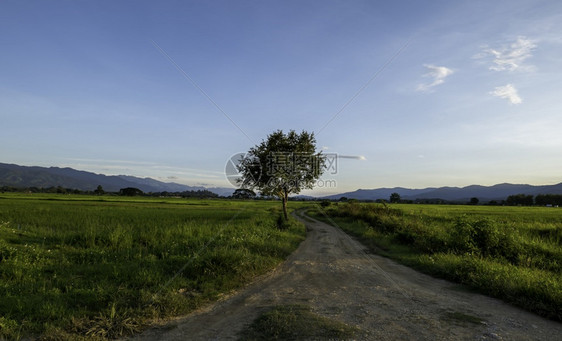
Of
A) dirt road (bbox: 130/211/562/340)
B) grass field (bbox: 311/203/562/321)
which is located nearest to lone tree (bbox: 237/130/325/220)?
grass field (bbox: 311/203/562/321)

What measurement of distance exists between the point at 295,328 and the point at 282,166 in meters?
24.1

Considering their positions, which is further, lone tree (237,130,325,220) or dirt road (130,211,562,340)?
lone tree (237,130,325,220)

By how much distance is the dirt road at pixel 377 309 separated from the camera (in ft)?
18.0

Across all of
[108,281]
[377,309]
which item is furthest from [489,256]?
[108,281]

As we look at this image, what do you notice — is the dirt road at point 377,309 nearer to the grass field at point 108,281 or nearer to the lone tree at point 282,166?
the grass field at point 108,281

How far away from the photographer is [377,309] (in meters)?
6.72

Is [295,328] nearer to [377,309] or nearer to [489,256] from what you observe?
[377,309]

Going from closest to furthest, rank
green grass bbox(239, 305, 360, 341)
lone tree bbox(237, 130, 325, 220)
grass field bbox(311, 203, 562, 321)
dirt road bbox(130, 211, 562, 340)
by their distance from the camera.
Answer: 1. green grass bbox(239, 305, 360, 341)
2. dirt road bbox(130, 211, 562, 340)
3. grass field bbox(311, 203, 562, 321)
4. lone tree bbox(237, 130, 325, 220)

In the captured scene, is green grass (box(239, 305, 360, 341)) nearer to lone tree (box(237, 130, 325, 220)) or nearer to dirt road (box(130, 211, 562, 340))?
dirt road (box(130, 211, 562, 340))

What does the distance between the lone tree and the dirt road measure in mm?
18797

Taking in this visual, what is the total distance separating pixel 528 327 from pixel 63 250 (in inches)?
632

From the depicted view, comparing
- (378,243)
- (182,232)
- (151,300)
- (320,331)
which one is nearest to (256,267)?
(151,300)

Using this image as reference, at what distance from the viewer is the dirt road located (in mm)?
5484

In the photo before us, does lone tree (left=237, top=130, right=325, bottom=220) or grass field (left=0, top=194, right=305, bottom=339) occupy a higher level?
lone tree (left=237, top=130, right=325, bottom=220)
